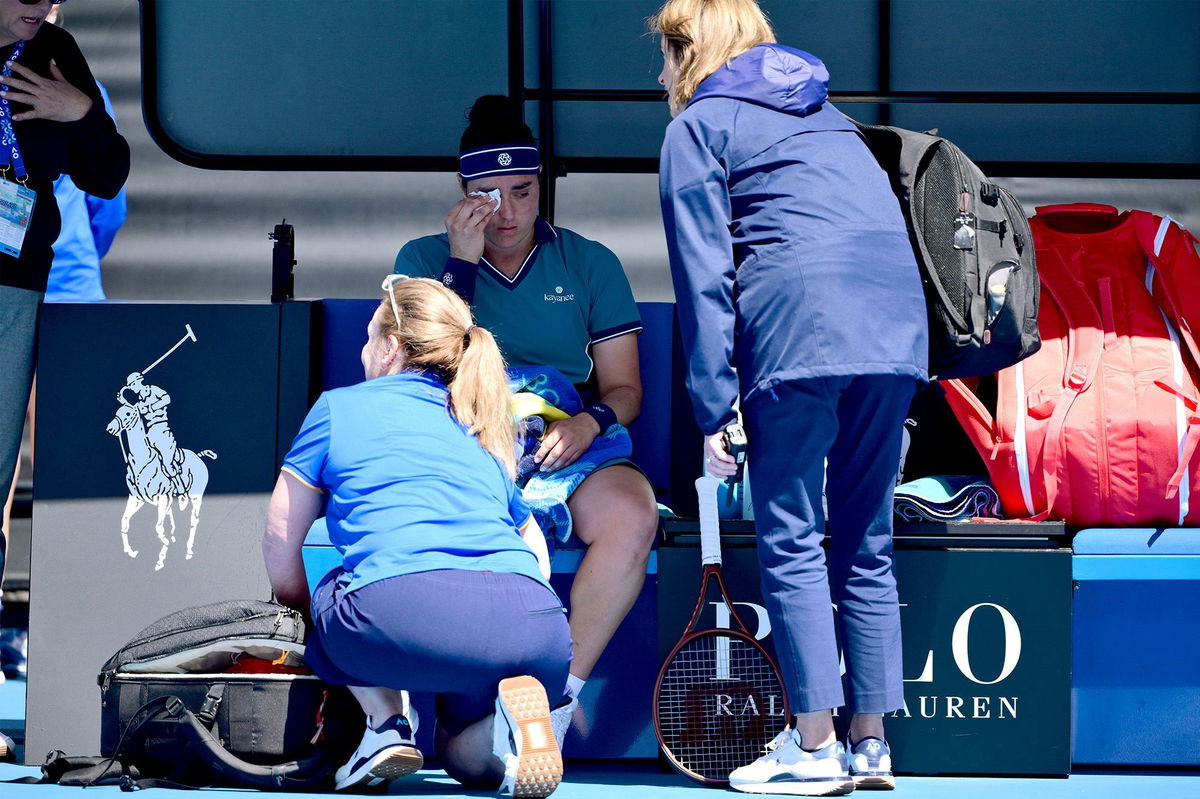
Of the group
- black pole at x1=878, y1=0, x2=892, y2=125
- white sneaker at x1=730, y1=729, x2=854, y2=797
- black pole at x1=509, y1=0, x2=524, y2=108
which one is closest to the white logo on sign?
black pole at x1=509, y1=0, x2=524, y2=108

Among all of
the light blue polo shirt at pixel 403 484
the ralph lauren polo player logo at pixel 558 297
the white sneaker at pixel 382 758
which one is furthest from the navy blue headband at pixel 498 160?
the white sneaker at pixel 382 758

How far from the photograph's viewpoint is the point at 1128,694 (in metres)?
3.24

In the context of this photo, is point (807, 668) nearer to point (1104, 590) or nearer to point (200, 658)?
point (1104, 590)

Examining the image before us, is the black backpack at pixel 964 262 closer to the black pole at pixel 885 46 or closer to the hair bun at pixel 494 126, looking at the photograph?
the hair bun at pixel 494 126

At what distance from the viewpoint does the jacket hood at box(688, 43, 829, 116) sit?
9.84ft

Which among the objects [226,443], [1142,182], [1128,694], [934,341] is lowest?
[1128,694]

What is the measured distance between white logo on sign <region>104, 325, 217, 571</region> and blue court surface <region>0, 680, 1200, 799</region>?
542mm

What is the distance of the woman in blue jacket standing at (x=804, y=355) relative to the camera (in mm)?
2850

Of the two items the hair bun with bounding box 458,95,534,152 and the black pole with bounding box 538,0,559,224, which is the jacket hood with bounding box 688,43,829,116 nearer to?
the hair bun with bounding box 458,95,534,152

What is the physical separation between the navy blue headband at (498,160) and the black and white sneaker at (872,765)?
161 centimetres

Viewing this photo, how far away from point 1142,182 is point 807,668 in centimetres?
235

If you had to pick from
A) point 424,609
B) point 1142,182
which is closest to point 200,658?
point 424,609

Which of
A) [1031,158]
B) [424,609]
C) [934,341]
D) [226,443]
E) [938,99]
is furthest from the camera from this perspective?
[1031,158]

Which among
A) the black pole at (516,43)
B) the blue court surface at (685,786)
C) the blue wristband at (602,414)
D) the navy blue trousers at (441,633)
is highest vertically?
the black pole at (516,43)
